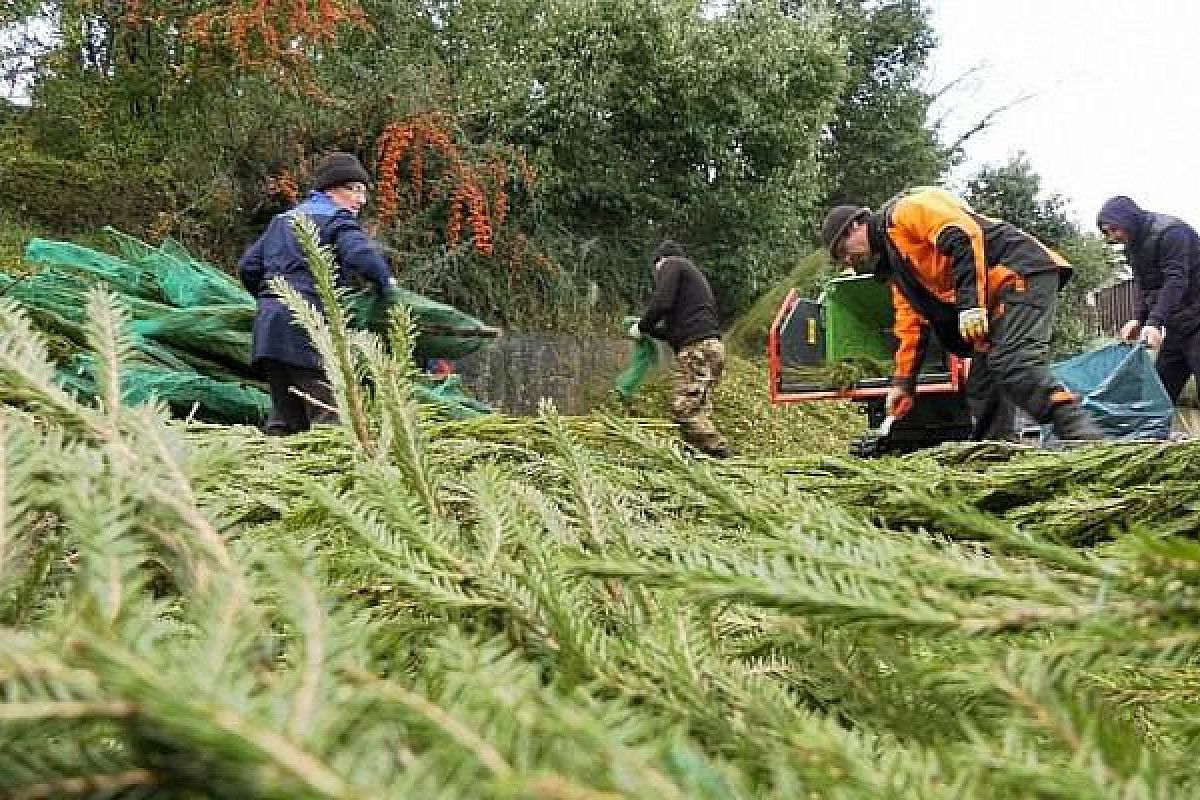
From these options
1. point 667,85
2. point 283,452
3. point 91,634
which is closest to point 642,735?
point 91,634

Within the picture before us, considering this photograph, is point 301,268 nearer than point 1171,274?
Yes

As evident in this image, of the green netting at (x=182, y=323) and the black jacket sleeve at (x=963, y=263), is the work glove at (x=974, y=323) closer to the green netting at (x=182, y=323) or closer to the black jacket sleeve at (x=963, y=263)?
the black jacket sleeve at (x=963, y=263)

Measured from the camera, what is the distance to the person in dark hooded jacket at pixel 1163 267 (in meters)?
5.01

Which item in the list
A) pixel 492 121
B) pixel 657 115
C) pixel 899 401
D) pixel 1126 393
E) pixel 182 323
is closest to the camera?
pixel 182 323

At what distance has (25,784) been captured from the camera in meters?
0.26

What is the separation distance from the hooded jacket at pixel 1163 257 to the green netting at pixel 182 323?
11.0ft

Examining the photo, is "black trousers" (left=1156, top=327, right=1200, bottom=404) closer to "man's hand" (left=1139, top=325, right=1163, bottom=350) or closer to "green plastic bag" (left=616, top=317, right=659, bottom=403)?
"man's hand" (left=1139, top=325, right=1163, bottom=350)

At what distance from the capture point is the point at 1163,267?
5059 millimetres

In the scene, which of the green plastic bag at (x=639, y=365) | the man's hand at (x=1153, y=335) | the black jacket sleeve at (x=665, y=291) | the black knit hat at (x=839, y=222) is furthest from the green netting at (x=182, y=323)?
the man's hand at (x=1153, y=335)

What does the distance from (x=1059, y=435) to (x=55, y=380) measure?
12.0ft

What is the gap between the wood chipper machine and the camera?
17.3ft

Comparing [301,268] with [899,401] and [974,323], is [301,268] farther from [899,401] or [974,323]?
[899,401]

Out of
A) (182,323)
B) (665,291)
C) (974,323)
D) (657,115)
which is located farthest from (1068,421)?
(657,115)

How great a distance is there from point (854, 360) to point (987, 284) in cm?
239
